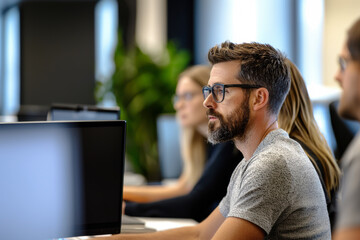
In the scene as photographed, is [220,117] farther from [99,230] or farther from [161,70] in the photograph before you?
[161,70]

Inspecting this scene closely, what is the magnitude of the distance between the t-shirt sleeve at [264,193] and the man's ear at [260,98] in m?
0.20

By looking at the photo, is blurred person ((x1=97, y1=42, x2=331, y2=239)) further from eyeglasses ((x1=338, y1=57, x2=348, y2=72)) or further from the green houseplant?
the green houseplant

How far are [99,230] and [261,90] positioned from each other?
62 centimetres

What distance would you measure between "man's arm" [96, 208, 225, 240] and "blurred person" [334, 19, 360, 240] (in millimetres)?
762

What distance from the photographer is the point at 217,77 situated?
5.51 feet

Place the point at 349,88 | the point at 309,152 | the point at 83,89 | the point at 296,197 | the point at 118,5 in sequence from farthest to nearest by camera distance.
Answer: the point at 83,89 → the point at 118,5 → the point at 309,152 → the point at 296,197 → the point at 349,88

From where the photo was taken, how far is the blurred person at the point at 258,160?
1.41 metres

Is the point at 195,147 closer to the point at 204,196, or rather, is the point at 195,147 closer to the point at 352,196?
the point at 204,196

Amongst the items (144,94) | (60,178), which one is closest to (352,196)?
(60,178)

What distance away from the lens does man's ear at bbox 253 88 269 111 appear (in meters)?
1.62

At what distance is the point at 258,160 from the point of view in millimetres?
1477

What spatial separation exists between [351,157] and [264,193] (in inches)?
19.2

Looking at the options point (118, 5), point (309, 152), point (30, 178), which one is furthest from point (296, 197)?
point (118, 5)

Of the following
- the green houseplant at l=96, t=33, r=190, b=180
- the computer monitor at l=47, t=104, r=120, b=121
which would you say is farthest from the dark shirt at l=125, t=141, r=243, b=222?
the green houseplant at l=96, t=33, r=190, b=180
